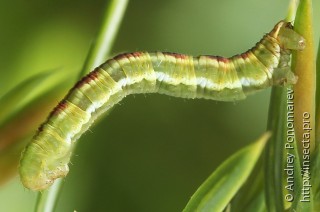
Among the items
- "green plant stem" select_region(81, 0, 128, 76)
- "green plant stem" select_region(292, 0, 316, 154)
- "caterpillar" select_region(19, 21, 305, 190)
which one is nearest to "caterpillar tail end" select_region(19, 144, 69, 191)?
"caterpillar" select_region(19, 21, 305, 190)

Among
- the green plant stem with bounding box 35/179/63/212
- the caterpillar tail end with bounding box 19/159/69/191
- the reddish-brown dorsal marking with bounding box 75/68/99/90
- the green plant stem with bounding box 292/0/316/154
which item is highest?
the green plant stem with bounding box 292/0/316/154

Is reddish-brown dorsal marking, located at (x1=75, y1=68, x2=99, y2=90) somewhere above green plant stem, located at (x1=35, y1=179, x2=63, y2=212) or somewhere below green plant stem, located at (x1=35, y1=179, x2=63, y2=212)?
above

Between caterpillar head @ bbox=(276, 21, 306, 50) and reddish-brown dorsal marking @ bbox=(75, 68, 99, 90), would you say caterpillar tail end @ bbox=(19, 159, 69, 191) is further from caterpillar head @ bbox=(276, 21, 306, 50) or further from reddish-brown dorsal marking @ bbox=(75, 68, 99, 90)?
caterpillar head @ bbox=(276, 21, 306, 50)

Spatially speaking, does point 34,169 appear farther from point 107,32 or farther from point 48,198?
point 107,32

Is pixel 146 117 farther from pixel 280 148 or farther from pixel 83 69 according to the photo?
pixel 280 148

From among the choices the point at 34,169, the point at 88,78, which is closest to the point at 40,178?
the point at 34,169

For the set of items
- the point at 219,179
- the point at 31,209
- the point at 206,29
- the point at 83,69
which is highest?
the point at 206,29

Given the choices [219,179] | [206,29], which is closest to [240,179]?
[219,179]
